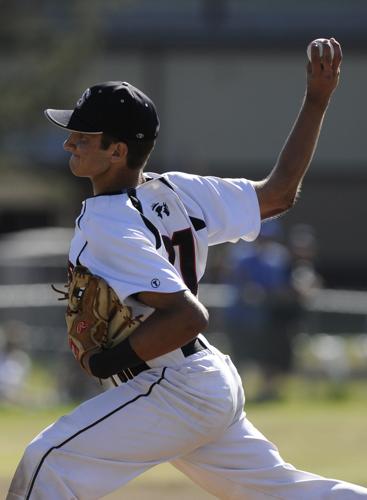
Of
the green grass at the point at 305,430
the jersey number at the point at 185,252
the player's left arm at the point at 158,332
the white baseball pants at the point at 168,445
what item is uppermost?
the jersey number at the point at 185,252

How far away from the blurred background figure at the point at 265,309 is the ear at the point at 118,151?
8.42 m

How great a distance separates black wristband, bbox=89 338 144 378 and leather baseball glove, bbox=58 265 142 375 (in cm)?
3

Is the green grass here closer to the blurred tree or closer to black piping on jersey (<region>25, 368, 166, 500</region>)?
black piping on jersey (<region>25, 368, 166, 500</region>)

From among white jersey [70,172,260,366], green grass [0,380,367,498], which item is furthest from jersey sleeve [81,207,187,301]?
green grass [0,380,367,498]

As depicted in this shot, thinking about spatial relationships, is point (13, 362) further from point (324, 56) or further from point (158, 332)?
point (158, 332)

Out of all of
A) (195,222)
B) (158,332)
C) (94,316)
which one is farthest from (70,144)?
(158,332)

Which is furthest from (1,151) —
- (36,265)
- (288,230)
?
(36,265)

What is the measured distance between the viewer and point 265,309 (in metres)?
12.9

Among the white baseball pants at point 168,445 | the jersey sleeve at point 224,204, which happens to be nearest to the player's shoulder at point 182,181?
the jersey sleeve at point 224,204

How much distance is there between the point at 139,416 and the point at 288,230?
91.1 ft

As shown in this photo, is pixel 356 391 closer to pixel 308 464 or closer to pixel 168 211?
pixel 308 464

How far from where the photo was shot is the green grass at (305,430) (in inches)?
313

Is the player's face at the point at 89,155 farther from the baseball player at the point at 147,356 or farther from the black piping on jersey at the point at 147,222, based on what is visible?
the black piping on jersey at the point at 147,222

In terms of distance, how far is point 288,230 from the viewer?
31750 mm
